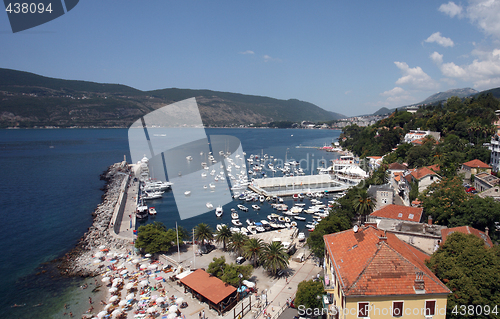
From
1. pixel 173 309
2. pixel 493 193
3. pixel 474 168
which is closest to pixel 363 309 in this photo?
pixel 173 309

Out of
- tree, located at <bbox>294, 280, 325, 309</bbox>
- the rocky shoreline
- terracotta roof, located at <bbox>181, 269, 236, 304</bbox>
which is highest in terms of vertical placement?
tree, located at <bbox>294, 280, 325, 309</bbox>

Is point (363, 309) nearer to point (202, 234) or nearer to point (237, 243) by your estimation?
point (237, 243)

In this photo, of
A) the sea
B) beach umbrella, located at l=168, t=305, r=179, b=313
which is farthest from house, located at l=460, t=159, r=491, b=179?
beach umbrella, located at l=168, t=305, r=179, b=313

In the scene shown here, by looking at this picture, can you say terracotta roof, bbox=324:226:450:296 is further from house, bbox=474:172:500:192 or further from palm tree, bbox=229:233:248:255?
house, bbox=474:172:500:192

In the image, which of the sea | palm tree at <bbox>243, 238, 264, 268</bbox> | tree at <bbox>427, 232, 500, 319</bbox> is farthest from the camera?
palm tree at <bbox>243, 238, 264, 268</bbox>

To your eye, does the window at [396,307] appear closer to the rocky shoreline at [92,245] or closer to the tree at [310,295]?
the tree at [310,295]

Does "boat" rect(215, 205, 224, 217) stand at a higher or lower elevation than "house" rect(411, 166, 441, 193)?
lower

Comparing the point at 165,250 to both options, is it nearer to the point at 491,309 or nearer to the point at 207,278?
the point at 207,278
